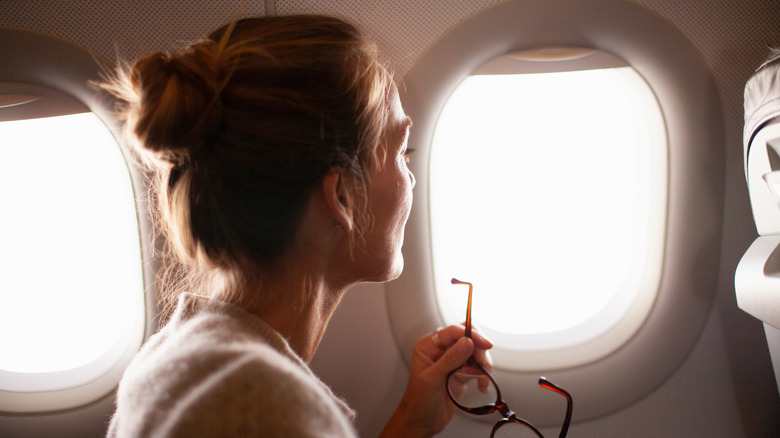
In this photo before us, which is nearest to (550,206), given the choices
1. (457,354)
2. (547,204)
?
(547,204)

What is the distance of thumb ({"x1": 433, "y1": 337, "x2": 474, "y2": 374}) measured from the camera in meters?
1.04

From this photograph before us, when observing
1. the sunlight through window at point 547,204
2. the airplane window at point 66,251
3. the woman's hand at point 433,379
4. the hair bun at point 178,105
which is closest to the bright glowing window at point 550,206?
the sunlight through window at point 547,204

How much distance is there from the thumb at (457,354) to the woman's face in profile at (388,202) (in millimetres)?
259

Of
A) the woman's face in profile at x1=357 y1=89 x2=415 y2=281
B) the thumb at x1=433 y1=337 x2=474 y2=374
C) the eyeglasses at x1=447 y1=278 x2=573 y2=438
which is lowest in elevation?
the eyeglasses at x1=447 y1=278 x2=573 y2=438

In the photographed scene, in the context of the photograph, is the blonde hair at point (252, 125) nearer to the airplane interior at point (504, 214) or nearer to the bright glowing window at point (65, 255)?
the airplane interior at point (504, 214)

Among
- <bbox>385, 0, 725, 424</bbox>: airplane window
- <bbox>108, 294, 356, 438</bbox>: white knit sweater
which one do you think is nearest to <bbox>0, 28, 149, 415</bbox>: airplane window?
<bbox>108, 294, 356, 438</bbox>: white knit sweater

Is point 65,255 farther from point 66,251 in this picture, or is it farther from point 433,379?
point 433,379

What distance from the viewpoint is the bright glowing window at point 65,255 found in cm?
119

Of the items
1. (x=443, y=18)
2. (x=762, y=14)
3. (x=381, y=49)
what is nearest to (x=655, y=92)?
(x=762, y=14)

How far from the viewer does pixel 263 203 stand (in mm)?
745

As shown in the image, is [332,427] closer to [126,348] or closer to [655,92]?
[126,348]

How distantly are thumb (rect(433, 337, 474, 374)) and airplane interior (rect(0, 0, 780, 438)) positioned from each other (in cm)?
13

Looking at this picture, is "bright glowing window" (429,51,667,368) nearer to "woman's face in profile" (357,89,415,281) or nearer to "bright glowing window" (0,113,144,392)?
"woman's face in profile" (357,89,415,281)

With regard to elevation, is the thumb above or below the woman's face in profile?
below
